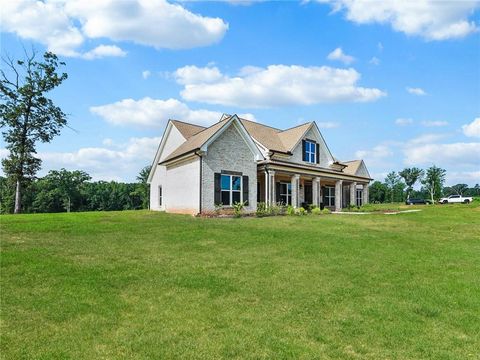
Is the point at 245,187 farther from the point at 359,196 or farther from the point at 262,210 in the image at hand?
the point at 359,196

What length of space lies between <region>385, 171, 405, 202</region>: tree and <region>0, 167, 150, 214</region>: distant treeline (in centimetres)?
5716

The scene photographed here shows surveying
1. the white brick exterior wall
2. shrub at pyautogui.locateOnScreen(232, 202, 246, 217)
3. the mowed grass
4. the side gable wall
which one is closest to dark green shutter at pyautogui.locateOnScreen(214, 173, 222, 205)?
the white brick exterior wall

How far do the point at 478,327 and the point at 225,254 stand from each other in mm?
5795

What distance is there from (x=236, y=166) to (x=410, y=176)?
7500 cm

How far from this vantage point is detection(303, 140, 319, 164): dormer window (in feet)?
96.0

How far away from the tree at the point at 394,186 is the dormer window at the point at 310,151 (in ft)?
199

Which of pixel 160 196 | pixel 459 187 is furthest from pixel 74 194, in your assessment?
pixel 459 187

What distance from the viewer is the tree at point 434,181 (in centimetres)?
6562

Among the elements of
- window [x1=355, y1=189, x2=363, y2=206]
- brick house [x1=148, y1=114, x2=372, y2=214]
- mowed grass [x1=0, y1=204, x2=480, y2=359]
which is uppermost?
brick house [x1=148, y1=114, x2=372, y2=214]

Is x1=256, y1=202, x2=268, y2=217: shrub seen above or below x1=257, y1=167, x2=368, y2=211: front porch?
below

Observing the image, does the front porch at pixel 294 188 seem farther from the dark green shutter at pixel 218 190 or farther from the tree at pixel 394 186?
the tree at pixel 394 186

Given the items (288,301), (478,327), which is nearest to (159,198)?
(288,301)

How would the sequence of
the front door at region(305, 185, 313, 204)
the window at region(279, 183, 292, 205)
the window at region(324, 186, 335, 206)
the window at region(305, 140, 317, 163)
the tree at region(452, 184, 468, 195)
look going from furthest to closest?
the tree at region(452, 184, 468, 195), the window at region(324, 186, 335, 206), the front door at region(305, 185, 313, 204), the window at region(305, 140, 317, 163), the window at region(279, 183, 292, 205)

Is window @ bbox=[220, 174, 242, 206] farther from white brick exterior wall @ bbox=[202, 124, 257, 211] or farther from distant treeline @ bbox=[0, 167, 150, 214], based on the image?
distant treeline @ bbox=[0, 167, 150, 214]
